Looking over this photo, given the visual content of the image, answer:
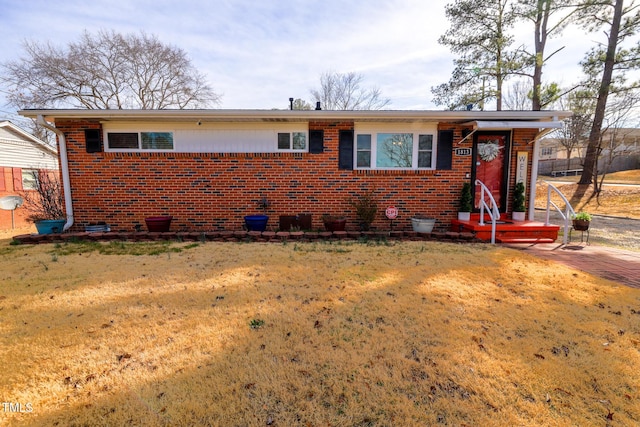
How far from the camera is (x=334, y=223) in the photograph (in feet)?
22.2

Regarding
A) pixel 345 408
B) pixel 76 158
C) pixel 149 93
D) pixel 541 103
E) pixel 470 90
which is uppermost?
pixel 149 93

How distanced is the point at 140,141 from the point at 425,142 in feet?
22.1

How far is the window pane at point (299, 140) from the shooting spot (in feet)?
23.4

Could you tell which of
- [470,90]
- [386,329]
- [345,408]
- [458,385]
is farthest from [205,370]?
[470,90]

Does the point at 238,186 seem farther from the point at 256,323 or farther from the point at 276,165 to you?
the point at 256,323

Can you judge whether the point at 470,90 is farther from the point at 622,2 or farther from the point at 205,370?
the point at 205,370

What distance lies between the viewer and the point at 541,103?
1363 cm

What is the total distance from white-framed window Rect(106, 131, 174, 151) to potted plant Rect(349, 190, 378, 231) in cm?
457

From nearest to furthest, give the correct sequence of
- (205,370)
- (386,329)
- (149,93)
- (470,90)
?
(205,370)
(386,329)
(470,90)
(149,93)

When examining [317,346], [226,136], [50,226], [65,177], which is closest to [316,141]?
[226,136]

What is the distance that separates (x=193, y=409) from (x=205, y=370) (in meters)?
0.36

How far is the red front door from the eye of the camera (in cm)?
724

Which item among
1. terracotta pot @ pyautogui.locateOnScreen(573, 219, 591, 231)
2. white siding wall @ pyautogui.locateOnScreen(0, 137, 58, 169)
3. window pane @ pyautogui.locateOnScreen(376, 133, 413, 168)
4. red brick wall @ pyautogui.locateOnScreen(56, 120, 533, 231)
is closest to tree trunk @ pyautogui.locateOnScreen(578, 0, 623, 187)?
red brick wall @ pyautogui.locateOnScreen(56, 120, 533, 231)

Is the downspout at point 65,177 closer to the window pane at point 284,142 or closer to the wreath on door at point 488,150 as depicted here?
the window pane at point 284,142
